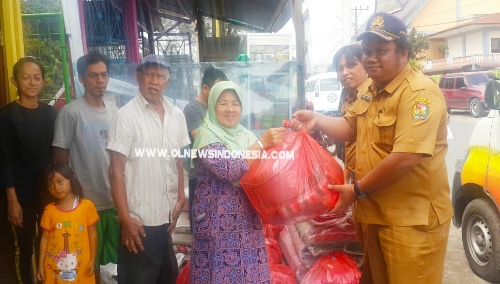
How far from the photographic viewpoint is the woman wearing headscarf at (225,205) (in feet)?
6.89

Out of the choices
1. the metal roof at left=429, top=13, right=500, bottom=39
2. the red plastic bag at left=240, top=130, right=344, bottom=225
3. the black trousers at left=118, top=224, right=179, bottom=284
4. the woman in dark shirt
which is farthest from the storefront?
the metal roof at left=429, top=13, right=500, bottom=39

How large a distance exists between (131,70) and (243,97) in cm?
62

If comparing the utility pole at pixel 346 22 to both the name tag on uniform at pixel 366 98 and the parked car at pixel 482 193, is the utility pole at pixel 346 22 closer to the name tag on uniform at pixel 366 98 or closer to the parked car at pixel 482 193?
the name tag on uniform at pixel 366 98

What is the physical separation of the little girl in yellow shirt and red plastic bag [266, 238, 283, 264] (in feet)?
3.67

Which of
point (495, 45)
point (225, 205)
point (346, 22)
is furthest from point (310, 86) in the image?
point (495, 45)

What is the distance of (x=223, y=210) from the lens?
217 cm

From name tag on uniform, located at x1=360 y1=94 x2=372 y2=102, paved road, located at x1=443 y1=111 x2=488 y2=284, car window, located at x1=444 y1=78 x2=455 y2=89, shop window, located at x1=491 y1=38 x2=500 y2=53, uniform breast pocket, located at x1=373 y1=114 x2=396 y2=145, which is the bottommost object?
paved road, located at x1=443 y1=111 x2=488 y2=284

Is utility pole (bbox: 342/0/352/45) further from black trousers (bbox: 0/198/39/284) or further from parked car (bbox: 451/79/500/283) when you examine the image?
black trousers (bbox: 0/198/39/284)

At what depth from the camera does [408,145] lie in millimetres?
1896

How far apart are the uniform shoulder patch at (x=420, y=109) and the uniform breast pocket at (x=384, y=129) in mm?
99

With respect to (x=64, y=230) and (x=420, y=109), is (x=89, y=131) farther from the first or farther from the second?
(x=420, y=109)

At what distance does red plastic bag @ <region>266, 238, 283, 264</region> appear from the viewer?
284cm

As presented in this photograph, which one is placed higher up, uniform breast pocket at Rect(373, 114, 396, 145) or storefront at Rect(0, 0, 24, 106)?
storefront at Rect(0, 0, 24, 106)

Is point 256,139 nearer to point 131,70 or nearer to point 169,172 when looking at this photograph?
point 169,172
